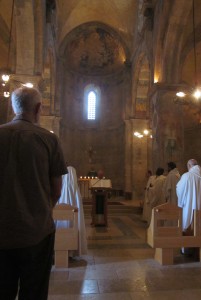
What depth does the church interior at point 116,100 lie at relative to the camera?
15.3 feet

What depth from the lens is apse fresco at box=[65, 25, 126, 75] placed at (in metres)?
21.6

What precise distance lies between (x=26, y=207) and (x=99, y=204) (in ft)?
26.8

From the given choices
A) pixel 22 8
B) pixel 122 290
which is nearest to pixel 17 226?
pixel 122 290

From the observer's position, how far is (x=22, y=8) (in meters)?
11.2

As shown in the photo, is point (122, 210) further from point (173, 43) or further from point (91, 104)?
point (91, 104)

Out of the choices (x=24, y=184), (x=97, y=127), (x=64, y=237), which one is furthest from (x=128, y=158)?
(x=24, y=184)

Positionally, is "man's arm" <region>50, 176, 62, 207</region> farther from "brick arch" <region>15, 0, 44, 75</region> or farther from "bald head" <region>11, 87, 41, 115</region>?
"brick arch" <region>15, 0, 44, 75</region>

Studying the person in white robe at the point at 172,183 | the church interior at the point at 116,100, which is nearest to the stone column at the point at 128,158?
the church interior at the point at 116,100

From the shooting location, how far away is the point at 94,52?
22.9 m

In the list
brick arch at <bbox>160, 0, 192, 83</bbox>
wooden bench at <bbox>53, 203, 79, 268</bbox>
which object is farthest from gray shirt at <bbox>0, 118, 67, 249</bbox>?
brick arch at <bbox>160, 0, 192, 83</bbox>

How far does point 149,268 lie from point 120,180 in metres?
16.9

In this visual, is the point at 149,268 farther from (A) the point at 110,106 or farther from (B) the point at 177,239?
(A) the point at 110,106

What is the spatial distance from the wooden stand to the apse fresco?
573 inches

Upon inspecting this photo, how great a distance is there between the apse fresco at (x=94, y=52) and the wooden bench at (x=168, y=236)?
59.5 feet
